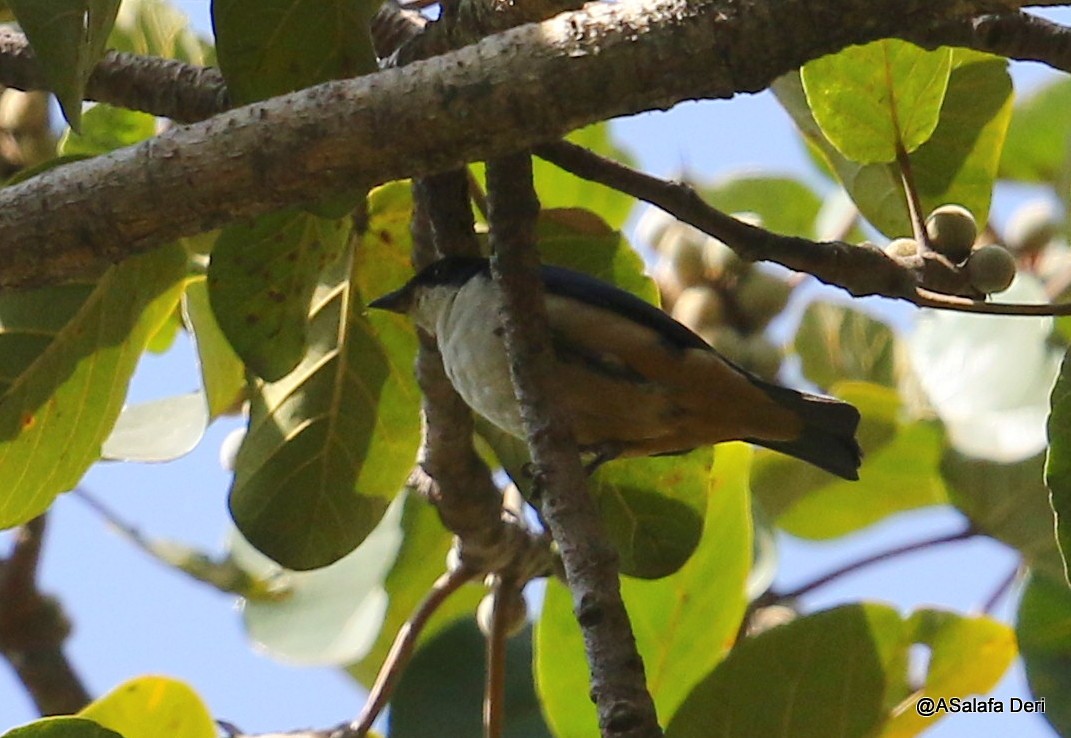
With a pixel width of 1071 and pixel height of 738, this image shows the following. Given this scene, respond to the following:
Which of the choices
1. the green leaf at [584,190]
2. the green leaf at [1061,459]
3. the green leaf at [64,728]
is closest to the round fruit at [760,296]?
the green leaf at [584,190]

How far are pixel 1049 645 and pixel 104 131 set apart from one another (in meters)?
1.74

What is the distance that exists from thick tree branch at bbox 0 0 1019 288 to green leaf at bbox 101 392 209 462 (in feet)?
4.09

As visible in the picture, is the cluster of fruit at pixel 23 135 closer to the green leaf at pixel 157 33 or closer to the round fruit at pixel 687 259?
the green leaf at pixel 157 33

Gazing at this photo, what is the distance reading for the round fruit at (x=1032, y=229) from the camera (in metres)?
3.14

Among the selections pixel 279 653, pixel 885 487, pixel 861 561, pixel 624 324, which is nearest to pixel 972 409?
pixel 885 487

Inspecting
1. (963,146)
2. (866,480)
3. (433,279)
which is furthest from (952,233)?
(866,480)

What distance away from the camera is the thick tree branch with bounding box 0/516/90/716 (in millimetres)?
2688

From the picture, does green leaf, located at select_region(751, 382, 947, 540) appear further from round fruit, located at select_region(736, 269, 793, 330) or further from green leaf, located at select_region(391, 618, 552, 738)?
green leaf, located at select_region(391, 618, 552, 738)

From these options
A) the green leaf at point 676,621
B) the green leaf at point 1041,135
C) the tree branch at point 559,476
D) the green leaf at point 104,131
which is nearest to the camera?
the tree branch at point 559,476

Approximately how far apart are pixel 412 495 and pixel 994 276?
1.43 metres

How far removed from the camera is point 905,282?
56.4 inches

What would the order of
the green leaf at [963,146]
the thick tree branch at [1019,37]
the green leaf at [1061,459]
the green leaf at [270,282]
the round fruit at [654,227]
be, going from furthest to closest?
the round fruit at [654,227]
the green leaf at [963,146]
the green leaf at [270,282]
the green leaf at [1061,459]
the thick tree branch at [1019,37]

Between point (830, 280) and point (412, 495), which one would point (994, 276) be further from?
point (412, 495)

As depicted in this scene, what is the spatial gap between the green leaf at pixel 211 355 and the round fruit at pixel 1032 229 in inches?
72.9
